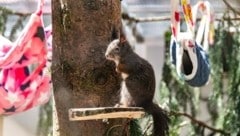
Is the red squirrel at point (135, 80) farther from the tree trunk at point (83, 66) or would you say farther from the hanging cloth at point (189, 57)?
the hanging cloth at point (189, 57)

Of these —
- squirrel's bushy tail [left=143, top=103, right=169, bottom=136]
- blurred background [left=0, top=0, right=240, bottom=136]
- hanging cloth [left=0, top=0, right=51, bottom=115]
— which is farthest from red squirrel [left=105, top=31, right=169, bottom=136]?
blurred background [left=0, top=0, right=240, bottom=136]

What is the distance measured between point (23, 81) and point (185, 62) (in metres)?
0.38

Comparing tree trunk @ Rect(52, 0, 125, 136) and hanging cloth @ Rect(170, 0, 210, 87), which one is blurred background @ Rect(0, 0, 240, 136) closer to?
hanging cloth @ Rect(170, 0, 210, 87)

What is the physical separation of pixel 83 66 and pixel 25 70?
1.38 ft

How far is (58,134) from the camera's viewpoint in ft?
2.91

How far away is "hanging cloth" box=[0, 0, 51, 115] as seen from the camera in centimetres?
117

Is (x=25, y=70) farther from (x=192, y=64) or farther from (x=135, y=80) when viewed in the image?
(x=135, y=80)

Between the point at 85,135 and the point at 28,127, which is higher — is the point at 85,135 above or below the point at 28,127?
above

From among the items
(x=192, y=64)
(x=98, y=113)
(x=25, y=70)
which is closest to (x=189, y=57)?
(x=192, y=64)

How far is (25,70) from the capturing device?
4.14ft

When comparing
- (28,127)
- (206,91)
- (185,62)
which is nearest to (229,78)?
(185,62)

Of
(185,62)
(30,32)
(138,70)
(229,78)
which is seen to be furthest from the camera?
(229,78)

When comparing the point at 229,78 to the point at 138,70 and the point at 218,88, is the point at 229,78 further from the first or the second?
the point at 138,70

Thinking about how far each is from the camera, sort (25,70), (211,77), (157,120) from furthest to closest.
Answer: (211,77), (25,70), (157,120)
